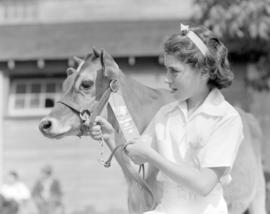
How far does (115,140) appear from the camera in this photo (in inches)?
139

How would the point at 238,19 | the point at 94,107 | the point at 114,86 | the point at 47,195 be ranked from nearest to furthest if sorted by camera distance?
1. the point at 114,86
2. the point at 94,107
3. the point at 238,19
4. the point at 47,195

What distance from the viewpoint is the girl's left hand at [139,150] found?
2.63 m

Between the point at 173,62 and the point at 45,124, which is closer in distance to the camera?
the point at 173,62

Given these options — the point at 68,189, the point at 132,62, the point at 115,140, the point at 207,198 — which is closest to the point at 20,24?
the point at 132,62

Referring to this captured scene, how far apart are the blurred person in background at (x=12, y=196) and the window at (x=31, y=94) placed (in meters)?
2.77

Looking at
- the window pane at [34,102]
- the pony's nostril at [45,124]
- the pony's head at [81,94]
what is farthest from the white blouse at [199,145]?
the window pane at [34,102]

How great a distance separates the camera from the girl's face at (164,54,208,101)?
2.74m

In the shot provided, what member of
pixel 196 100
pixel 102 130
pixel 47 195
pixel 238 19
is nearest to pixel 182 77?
pixel 196 100

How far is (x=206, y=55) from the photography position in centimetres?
277

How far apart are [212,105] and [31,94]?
11.8m

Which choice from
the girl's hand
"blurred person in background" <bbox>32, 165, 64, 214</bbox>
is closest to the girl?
the girl's hand

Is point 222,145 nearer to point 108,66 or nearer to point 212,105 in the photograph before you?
point 212,105

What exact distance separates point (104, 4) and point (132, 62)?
10.0 ft

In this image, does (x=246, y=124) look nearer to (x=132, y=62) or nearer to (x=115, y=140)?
(x=115, y=140)
